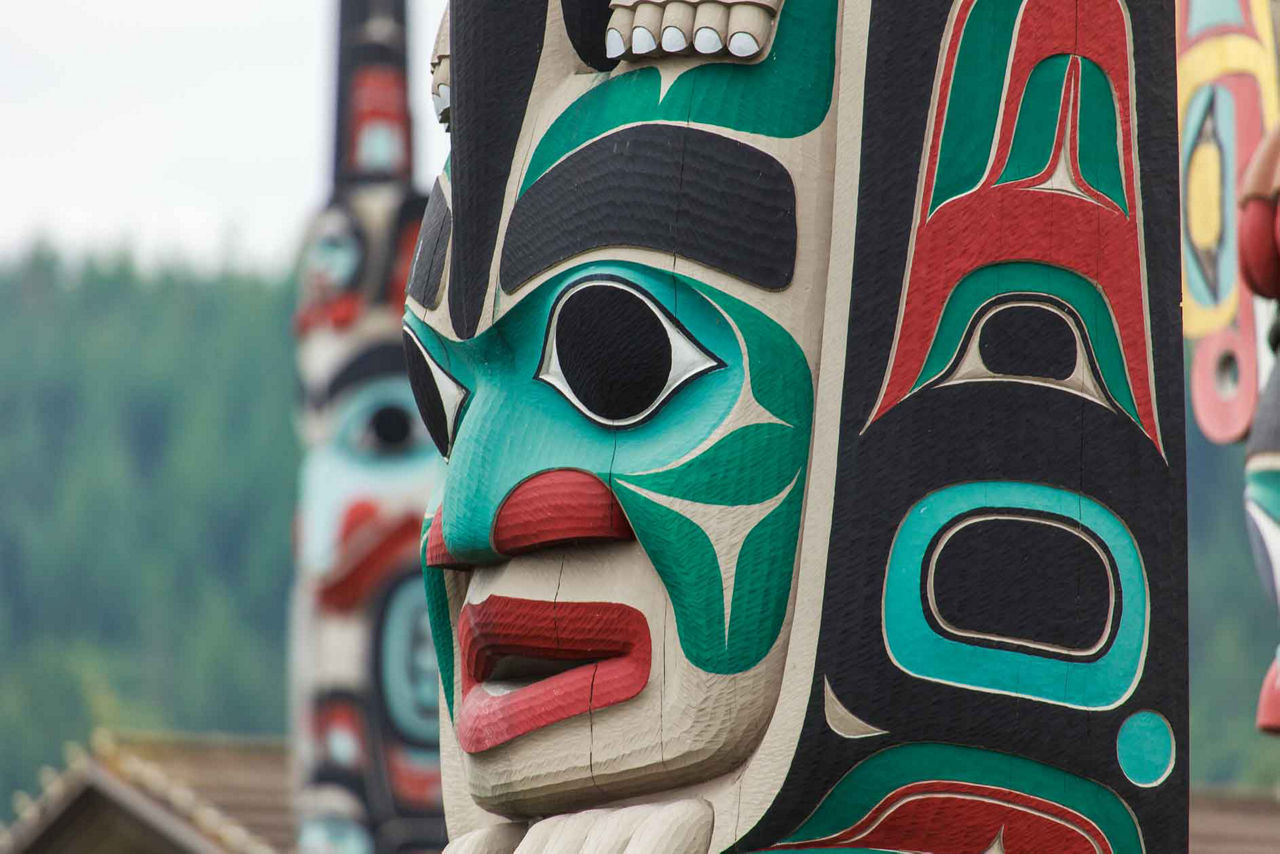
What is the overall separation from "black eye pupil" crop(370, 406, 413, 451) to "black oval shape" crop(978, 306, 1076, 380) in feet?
19.4

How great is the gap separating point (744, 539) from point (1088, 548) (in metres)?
0.44

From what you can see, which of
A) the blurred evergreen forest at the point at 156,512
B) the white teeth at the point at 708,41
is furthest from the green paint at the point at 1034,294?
the blurred evergreen forest at the point at 156,512

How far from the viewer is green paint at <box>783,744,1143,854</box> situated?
8.46 ft

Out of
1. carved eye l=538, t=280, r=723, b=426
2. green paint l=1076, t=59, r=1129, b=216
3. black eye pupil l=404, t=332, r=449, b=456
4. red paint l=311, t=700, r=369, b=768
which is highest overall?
green paint l=1076, t=59, r=1129, b=216

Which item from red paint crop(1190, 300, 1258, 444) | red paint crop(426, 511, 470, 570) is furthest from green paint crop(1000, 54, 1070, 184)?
red paint crop(1190, 300, 1258, 444)

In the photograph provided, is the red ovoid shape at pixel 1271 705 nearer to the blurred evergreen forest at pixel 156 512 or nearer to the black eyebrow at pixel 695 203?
the black eyebrow at pixel 695 203

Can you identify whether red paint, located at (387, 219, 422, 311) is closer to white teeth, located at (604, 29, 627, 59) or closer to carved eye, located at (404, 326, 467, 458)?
carved eye, located at (404, 326, 467, 458)

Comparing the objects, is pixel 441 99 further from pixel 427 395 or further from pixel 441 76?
pixel 427 395

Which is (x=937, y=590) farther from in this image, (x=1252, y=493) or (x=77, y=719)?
(x=77, y=719)

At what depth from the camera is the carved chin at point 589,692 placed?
2.65m

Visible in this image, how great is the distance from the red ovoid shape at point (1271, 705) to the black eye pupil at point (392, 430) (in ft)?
15.0

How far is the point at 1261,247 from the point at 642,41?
96.9 inches

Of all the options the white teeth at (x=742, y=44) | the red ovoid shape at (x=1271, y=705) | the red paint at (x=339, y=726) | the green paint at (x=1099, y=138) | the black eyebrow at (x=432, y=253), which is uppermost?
the white teeth at (x=742, y=44)

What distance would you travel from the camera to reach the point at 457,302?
2994mm
